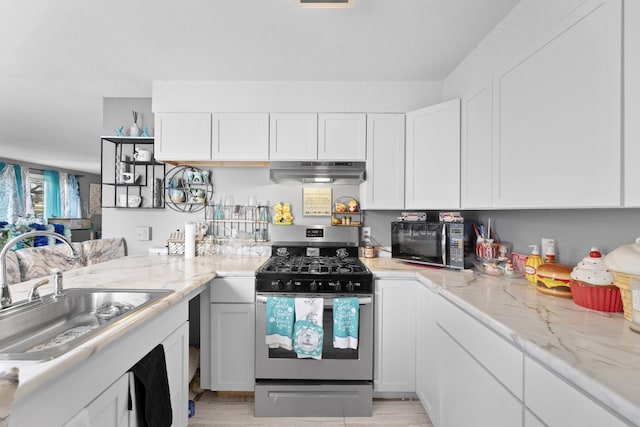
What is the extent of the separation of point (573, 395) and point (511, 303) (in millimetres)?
555

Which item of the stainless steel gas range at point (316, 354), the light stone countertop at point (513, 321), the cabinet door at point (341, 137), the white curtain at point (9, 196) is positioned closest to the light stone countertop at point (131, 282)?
the light stone countertop at point (513, 321)

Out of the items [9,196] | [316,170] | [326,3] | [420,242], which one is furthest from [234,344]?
[9,196]

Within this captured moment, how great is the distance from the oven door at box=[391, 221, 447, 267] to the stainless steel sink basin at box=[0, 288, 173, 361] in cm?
167

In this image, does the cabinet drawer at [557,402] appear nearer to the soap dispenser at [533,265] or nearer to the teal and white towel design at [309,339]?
the soap dispenser at [533,265]

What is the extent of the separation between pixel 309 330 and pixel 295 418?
23.1 inches

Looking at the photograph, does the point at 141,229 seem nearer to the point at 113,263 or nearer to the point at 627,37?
the point at 113,263

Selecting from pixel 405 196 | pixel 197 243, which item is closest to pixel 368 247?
pixel 405 196

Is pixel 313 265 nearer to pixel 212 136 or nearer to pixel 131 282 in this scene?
pixel 131 282

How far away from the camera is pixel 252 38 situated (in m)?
1.86

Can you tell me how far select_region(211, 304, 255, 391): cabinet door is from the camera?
2.01 m

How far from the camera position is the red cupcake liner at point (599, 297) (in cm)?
113

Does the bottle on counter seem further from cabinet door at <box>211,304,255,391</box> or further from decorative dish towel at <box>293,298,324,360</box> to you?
cabinet door at <box>211,304,255,391</box>

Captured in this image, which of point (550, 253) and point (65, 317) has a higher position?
point (550, 253)

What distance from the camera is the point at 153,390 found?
1.25 m
